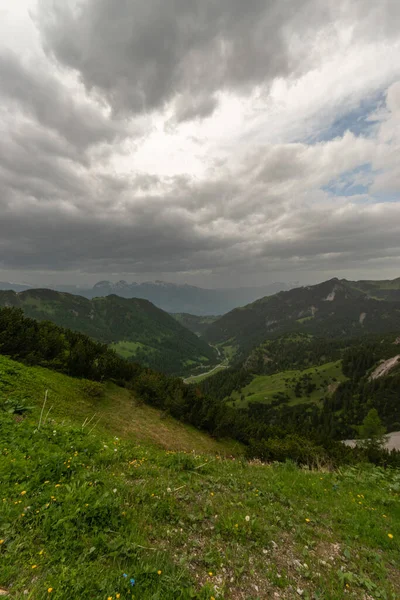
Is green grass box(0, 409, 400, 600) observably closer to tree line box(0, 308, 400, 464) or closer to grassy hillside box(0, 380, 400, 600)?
grassy hillside box(0, 380, 400, 600)

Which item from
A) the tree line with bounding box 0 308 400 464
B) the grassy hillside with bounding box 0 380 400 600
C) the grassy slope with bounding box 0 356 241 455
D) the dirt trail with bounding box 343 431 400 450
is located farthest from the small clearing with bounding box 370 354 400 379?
the grassy hillside with bounding box 0 380 400 600

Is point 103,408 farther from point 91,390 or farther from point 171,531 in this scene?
point 171,531

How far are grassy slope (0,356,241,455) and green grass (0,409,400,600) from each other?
26.6 feet

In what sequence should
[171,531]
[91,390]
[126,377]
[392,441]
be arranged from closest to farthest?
1. [171,531]
2. [91,390]
3. [126,377]
4. [392,441]

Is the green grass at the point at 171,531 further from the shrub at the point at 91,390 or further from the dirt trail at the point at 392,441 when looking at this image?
the dirt trail at the point at 392,441

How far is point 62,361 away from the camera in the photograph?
27.9 m

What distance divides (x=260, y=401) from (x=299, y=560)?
203 m

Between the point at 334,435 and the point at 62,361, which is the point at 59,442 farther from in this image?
the point at 334,435

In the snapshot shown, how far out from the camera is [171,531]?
271 inches

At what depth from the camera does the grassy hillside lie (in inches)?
203

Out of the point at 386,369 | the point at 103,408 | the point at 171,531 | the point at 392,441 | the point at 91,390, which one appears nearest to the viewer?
the point at 171,531

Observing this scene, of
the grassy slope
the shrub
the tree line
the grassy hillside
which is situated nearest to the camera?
the grassy hillside

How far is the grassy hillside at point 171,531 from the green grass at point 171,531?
3 cm

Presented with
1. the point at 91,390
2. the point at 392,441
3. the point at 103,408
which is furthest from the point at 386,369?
the point at 91,390
